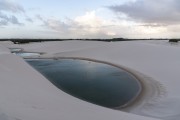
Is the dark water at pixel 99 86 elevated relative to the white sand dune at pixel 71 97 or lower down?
lower down

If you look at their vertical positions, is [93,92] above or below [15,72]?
below

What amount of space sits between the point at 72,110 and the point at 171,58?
78.0 ft

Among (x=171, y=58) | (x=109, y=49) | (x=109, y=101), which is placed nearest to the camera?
(x=109, y=101)

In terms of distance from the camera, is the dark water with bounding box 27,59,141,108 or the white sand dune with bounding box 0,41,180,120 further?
the dark water with bounding box 27,59,141,108

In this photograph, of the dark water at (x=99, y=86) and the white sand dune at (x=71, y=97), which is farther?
the dark water at (x=99, y=86)

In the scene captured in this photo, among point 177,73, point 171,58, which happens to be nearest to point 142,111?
point 177,73

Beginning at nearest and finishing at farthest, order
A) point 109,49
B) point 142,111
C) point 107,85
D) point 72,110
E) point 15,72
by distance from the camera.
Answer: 1. point 72,110
2. point 142,111
3. point 15,72
4. point 107,85
5. point 109,49

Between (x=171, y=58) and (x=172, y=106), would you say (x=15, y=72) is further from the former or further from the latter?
(x=171, y=58)

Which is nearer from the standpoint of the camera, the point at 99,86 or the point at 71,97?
the point at 71,97

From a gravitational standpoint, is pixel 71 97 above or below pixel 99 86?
above

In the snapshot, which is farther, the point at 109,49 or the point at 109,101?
the point at 109,49

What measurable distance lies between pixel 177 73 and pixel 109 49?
2193 centimetres

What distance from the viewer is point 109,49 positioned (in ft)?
146

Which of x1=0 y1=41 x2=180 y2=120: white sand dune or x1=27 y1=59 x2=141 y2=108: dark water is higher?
x1=0 y1=41 x2=180 y2=120: white sand dune
